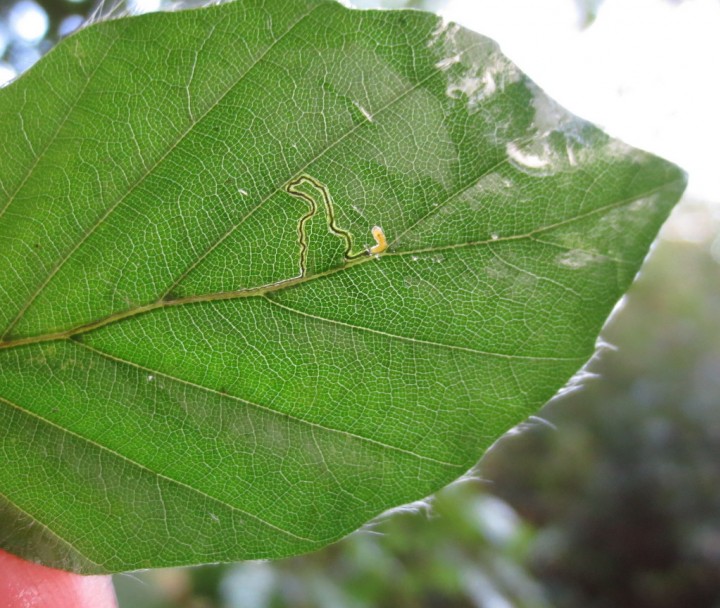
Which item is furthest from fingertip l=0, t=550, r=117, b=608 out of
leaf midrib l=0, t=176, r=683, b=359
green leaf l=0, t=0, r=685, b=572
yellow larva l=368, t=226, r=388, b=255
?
yellow larva l=368, t=226, r=388, b=255

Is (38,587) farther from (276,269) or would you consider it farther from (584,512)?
(584,512)

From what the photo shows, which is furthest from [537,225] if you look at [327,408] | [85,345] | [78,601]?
[78,601]

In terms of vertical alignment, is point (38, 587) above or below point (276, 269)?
below

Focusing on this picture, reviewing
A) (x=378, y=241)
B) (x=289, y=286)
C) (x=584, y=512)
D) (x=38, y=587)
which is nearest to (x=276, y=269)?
(x=289, y=286)

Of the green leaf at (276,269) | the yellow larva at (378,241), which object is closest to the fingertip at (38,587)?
the green leaf at (276,269)

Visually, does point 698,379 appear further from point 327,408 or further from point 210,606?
point 327,408

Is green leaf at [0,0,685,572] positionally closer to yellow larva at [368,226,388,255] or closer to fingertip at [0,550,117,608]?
yellow larva at [368,226,388,255]

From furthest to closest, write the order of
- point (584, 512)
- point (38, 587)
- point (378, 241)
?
1. point (584, 512)
2. point (38, 587)
3. point (378, 241)
